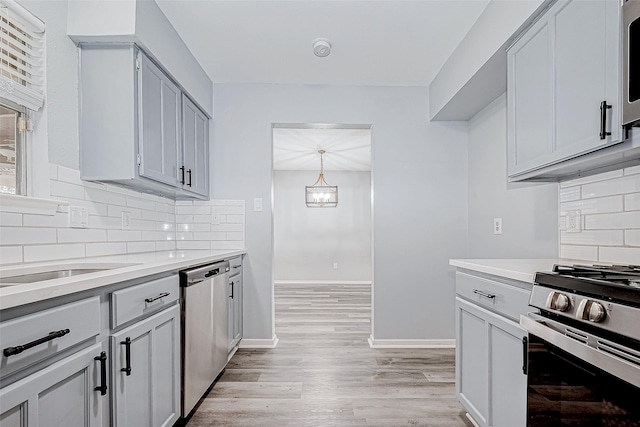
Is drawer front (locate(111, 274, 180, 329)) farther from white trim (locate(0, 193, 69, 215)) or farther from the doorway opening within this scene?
the doorway opening

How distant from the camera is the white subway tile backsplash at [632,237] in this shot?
1.49 metres

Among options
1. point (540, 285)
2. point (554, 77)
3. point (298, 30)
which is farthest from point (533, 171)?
point (298, 30)

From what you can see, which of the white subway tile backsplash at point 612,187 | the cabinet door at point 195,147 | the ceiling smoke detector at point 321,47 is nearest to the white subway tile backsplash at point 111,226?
the cabinet door at point 195,147

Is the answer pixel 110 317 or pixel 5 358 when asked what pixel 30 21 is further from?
pixel 5 358

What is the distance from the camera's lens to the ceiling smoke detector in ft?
8.22

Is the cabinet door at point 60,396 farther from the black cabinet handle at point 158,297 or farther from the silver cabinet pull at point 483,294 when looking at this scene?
the silver cabinet pull at point 483,294

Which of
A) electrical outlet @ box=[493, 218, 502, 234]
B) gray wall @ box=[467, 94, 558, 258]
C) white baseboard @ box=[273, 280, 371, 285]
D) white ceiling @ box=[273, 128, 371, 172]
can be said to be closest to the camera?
gray wall @ box=[467, 94, 558, 258]

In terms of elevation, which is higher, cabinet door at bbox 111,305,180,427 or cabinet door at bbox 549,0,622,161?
cabinet door at bbox 549,0,622,161

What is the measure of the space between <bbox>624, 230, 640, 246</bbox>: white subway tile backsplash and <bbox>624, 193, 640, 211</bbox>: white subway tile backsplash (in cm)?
10

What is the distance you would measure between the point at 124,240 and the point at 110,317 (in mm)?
1222

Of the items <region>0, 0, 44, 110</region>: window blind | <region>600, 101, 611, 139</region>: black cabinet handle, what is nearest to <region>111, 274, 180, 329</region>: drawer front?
<region>0, 0, 44, 110</region>: window blind

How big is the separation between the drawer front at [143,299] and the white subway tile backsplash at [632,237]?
6.78 feet

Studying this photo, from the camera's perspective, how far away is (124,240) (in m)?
2.32

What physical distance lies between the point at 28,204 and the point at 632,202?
2.62 metres
